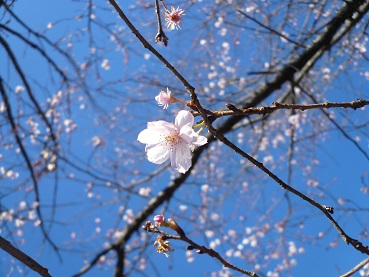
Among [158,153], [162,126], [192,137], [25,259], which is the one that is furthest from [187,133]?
[25,259]

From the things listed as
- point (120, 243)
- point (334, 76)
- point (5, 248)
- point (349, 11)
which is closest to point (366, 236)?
point (334, 76)

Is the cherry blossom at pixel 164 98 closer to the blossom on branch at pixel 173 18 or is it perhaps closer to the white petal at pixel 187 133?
the white petal at pixel 187 133

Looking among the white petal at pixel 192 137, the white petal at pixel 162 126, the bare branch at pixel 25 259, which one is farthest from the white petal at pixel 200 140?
the bare branch at pixel 25 259

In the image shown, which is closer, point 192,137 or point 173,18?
point 192,137

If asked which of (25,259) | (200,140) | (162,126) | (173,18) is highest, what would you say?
(173,18)

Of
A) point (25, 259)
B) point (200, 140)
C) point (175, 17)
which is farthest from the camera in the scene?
point (175, 17)

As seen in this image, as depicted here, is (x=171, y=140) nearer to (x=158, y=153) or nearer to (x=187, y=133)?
(x=158, y=153)

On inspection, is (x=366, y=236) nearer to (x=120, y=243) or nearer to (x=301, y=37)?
(x=301, y=37)

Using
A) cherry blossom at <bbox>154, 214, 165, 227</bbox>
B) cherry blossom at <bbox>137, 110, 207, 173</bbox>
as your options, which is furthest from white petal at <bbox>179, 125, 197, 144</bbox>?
cherry blossom at <bbox>154, 214, 165, 227</bbox>
